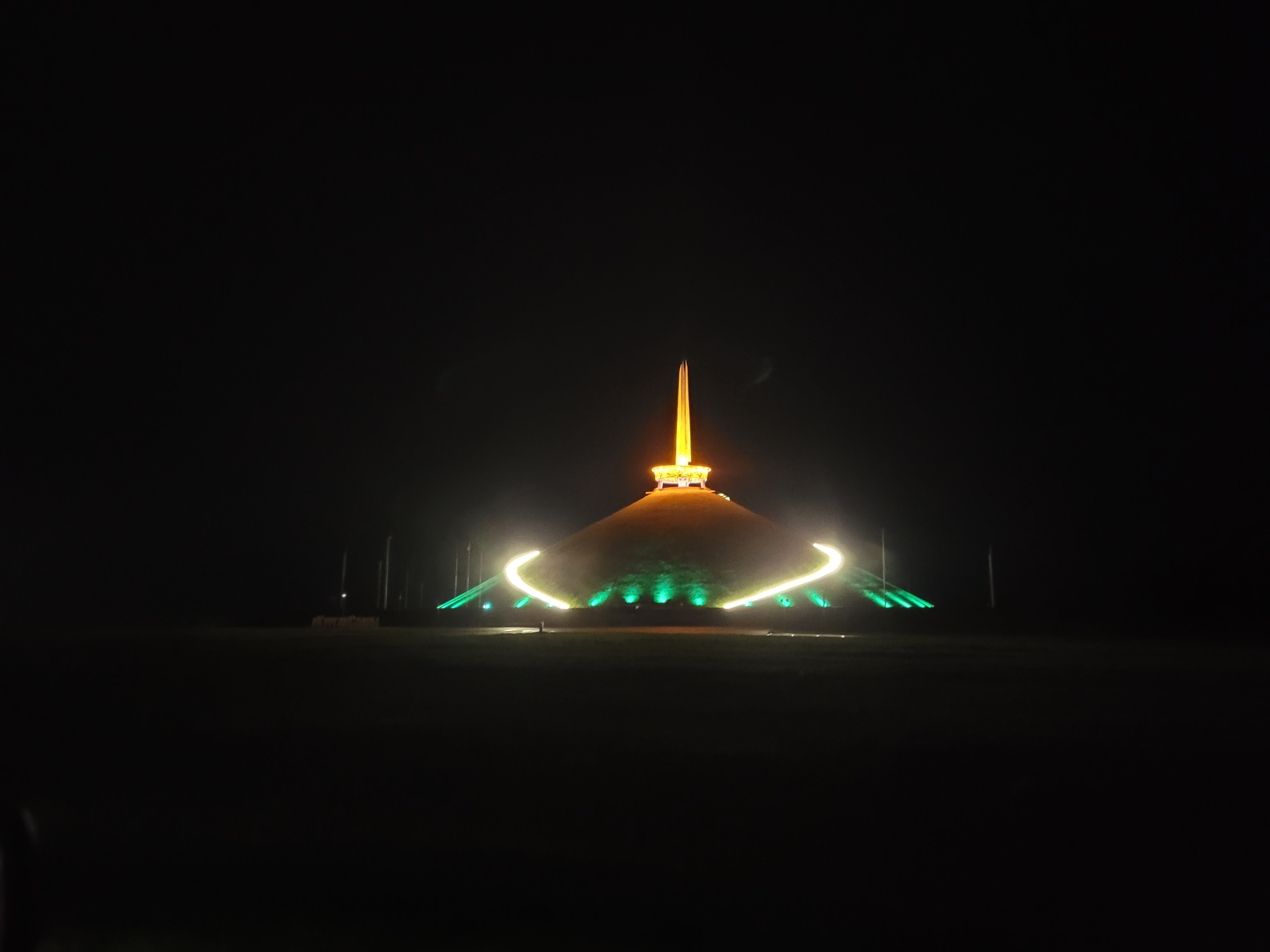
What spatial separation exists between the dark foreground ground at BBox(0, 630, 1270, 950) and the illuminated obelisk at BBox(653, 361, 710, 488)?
34369mm

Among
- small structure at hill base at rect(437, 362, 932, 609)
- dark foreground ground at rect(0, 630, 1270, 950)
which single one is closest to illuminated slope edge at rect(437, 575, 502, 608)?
small structure at hill base at rect(437, 362, 932, 609)

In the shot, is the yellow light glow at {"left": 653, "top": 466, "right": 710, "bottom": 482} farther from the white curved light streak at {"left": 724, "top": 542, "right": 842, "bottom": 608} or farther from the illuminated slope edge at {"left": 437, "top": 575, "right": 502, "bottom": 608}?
the illuminated slope edge at {"left": 437, "top": 575, "right": 502, "bottom": 608}

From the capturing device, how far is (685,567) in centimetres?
3366

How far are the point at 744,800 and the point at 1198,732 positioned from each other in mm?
3954

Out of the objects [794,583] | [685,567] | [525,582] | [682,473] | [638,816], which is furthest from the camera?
[682,473]

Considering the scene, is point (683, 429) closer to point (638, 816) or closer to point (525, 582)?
point (525, 582)

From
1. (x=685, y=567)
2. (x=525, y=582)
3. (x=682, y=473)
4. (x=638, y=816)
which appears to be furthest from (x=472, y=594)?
(x=638, y=816)

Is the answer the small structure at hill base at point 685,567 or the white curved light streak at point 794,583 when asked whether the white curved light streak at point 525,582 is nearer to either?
the small structure at hill base at point 685,567

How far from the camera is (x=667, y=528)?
37.9 meters

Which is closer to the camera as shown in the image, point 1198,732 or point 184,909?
point 184,909

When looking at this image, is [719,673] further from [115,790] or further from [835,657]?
[115,790]

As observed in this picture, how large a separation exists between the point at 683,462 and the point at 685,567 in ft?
33.2

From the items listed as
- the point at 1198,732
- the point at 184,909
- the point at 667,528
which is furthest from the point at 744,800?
the point at 667,528

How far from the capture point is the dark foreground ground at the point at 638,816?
268 centimetres
